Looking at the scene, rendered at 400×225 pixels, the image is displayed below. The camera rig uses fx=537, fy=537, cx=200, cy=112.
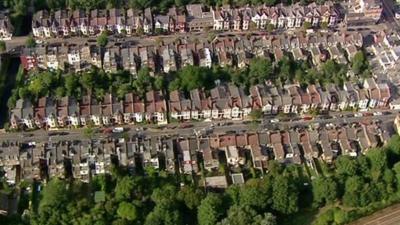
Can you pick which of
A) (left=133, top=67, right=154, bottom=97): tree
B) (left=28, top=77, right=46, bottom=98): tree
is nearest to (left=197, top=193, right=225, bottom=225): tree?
(left=133, top=67, right=154, bottom=97): tree

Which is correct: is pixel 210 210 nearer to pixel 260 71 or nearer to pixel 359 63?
pixel 260 71

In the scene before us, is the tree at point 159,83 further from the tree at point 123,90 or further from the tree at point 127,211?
the tree at point 127,211

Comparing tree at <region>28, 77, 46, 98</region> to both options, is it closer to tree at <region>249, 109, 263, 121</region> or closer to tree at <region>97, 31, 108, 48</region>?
tree at <region>97, 31, 108, 48</region>

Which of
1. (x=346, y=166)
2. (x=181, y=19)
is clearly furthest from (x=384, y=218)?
(x=181, y=19)

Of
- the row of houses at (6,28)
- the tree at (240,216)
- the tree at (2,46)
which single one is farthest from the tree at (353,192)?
the row of houses at (6,28)

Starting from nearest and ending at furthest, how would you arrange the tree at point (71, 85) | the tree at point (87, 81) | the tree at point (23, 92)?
1. the tree at point (23, 92)
2. the tree at point (71, 85)
3. the tree at point (87, 81)
